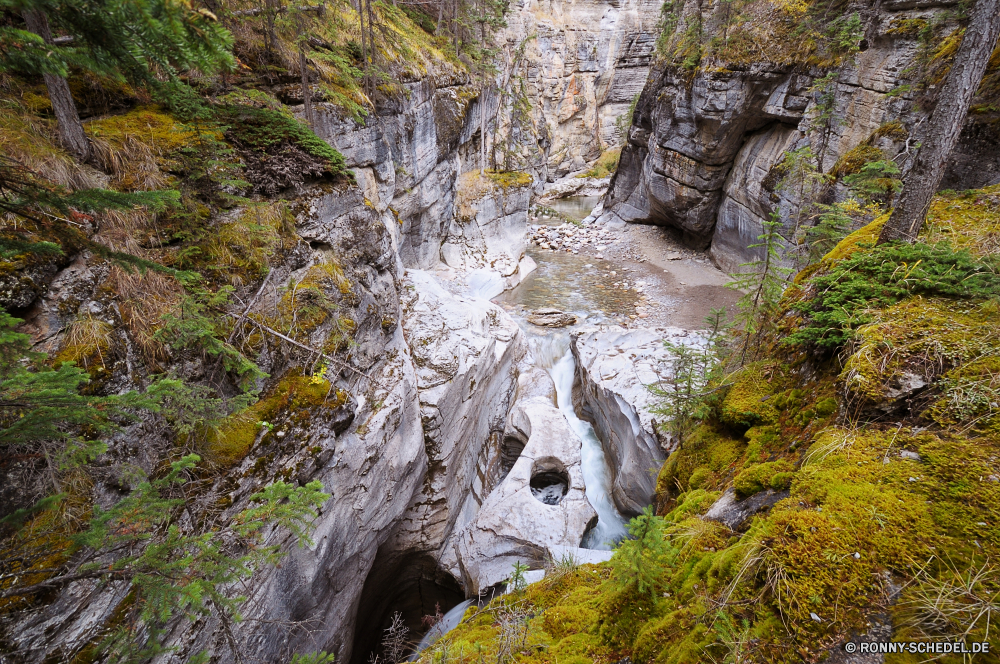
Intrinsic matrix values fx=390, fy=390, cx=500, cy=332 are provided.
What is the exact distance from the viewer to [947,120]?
4977 mm

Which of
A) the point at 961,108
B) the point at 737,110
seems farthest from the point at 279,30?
the point at 737,110

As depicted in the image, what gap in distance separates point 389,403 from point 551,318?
11237 millimetres

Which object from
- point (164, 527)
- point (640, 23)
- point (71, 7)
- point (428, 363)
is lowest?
point (428, 363)

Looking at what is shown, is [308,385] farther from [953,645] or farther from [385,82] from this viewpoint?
[385,82]

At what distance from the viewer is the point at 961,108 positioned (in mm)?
4855

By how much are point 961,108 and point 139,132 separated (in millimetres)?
10743

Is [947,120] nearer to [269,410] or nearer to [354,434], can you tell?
[354,434]

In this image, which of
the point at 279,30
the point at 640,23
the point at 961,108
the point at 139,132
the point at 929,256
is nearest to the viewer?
the point at 929,256

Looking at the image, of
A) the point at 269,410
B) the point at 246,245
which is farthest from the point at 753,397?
the point at 246,245

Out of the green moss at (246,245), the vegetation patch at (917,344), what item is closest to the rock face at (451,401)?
the green moss at (246,245)

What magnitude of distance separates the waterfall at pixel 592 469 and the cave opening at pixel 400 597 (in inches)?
142

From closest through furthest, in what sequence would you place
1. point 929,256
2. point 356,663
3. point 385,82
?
point 929,256 → point 356,663 → point 385,82

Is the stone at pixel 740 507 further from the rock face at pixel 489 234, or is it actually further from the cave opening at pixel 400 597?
the rock face at pixel 489 234

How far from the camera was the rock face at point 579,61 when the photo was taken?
41.1 meters
